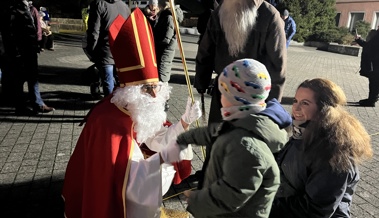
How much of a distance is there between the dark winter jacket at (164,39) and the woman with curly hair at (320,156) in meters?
3.44

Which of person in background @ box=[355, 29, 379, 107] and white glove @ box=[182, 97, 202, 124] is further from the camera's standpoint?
person in background @ box=[355, 29, 379, 107]

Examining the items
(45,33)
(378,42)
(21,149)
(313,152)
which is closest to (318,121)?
(313,152)

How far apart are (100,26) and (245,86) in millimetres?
3834

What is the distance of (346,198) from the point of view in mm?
1907

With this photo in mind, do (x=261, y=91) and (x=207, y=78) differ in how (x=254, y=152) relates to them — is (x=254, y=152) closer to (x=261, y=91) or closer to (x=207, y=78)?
(x=261, y=91)

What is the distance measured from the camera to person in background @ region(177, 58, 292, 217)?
1412mm

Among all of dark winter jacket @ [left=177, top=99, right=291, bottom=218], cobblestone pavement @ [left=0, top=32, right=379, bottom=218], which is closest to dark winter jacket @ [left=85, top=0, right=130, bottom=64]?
cobblestone pavement @ [left=0, top=32, right=379, bottom=218]

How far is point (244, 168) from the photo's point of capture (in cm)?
140

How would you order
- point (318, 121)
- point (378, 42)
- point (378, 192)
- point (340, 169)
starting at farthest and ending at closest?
point (378, 42) < point (378, 192) < point (318, 121) < point (340, 169)

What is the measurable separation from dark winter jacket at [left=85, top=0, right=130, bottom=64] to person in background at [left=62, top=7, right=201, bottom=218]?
2.41m

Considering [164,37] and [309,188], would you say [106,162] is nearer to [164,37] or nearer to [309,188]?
[309,188]

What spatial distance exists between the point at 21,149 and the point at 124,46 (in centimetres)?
241

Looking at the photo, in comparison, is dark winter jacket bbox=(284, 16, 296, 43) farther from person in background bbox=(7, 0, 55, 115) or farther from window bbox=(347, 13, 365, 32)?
window bbox=(347, 13, 365, 32)

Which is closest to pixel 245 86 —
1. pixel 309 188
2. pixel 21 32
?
pixel 309 188
